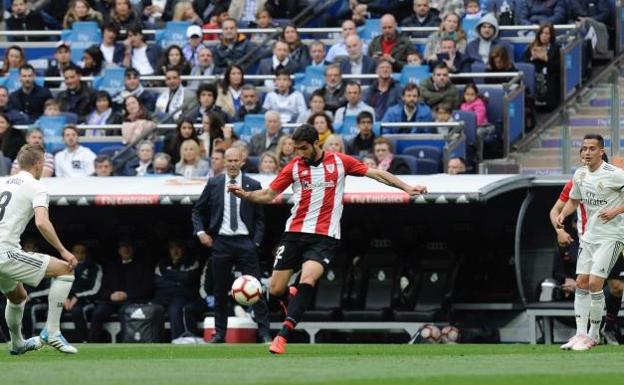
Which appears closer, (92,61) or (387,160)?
(387,160)

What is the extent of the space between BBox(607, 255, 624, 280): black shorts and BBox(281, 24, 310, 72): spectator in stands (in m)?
6.94

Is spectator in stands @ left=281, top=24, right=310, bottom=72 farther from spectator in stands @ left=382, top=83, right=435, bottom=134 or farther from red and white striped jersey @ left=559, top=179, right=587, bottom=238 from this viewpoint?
red and white striped jersey @ left=559, top=179, right=587, bottom=238

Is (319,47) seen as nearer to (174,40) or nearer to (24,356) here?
(174,40)

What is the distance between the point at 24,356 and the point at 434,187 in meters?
5.70

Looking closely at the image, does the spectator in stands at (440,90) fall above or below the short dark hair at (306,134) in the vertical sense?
above

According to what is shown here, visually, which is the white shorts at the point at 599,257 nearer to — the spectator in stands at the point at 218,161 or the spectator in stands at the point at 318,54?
the spectator in stands at the point at 218,161

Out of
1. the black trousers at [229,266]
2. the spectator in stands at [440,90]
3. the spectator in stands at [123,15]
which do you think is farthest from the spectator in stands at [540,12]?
the black trousers at [229,266]

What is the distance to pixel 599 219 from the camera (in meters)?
15.5

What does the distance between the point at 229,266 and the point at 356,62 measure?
5.10 meters

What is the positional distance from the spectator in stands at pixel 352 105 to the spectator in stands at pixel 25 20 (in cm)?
708

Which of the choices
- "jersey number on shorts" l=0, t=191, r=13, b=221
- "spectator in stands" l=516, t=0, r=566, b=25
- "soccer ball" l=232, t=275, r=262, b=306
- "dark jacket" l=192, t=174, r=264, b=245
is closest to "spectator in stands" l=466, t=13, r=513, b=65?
"spectator in stands" l=516, t=0, r=566, b=25

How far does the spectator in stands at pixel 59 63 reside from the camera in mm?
24297

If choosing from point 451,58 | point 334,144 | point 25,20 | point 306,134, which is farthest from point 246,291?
point 25,20

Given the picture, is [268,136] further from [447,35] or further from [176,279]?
[447,35]
